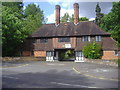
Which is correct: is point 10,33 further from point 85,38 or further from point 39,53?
point 85,38

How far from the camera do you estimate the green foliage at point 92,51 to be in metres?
38.3

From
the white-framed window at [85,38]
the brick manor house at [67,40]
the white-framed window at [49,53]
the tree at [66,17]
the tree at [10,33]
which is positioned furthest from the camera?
the tree at [66,17]

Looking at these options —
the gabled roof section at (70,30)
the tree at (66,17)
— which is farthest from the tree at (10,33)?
the tree at (66,17)

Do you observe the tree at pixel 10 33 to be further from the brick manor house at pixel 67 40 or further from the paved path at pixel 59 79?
the paved path at pixel 59 79

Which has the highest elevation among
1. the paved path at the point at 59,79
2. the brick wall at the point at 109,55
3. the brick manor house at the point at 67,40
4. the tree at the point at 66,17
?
the tree at the point at 66,17

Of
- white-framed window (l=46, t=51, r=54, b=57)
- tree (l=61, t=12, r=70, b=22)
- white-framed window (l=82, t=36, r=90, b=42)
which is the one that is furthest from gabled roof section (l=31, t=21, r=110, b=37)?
tree (l=61, t=12, r=70, b=22)

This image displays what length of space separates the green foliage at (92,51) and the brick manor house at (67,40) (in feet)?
8.56

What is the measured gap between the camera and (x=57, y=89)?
12.1 meters

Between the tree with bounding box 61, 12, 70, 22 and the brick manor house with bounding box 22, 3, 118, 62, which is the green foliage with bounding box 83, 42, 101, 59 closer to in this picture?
the brick manor house with bounding box 22, 3, 118, 62

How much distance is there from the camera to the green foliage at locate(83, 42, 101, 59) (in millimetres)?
38312

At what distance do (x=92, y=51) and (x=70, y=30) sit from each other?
8614 mm

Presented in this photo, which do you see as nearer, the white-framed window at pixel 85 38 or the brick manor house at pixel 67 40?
the brick manor house at pixel 67 40

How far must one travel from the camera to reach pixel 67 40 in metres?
43.6

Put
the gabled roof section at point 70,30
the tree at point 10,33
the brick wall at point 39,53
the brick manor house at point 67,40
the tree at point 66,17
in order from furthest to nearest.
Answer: the tree at point 66,17 → the brick wall at point 39,53 → the gabled roof section at point 70,30 → the brick manor house at point 67,40 → the tree at point 10,33
